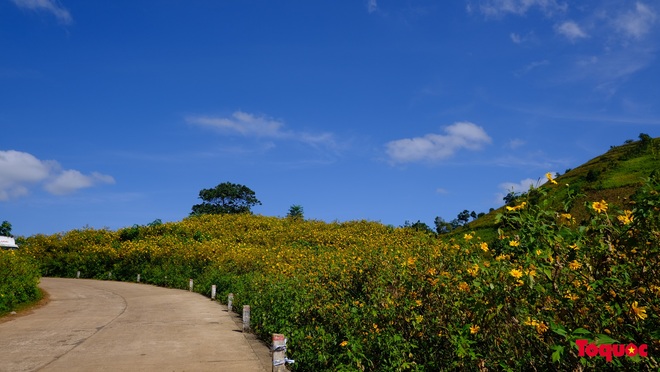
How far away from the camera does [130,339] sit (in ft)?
44.7

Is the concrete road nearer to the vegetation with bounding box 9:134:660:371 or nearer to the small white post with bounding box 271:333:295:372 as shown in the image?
the vegetation with bounding box 9:134:660:371

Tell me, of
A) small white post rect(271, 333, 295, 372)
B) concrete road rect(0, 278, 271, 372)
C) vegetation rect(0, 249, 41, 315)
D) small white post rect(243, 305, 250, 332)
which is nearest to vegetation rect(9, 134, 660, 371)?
small white post rect(243, 305, 250, 332)

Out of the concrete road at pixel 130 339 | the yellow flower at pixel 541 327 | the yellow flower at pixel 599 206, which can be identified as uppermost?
the yellow flower at pixel 599 206

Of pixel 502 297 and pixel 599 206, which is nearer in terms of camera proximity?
pixel 599 206

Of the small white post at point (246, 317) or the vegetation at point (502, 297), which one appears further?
the small white post at point (246, 317)

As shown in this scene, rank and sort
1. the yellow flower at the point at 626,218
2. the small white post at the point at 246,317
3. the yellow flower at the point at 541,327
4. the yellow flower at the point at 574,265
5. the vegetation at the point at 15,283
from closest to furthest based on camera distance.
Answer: the yellow flower at the point at 626,218
the yellow flower at the point at 574,265
the yellow flower at the point at 541,327
the small white post at the point at 246,317
the vegetation at the point at 15,283

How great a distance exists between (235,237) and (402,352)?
109 ft

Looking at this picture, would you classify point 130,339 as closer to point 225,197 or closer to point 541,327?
point 541,327

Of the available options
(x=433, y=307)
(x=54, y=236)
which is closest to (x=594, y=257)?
(x=433, y=307)

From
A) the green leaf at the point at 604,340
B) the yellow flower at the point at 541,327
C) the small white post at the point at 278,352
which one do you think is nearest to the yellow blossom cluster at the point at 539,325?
the yellow flower at the point at 541,327

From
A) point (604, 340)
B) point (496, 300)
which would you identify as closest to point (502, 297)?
point (496, 300)

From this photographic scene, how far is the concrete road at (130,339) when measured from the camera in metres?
10.8

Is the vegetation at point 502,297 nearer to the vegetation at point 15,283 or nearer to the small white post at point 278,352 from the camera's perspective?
the small white post at point 278,352

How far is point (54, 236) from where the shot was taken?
41531mm
